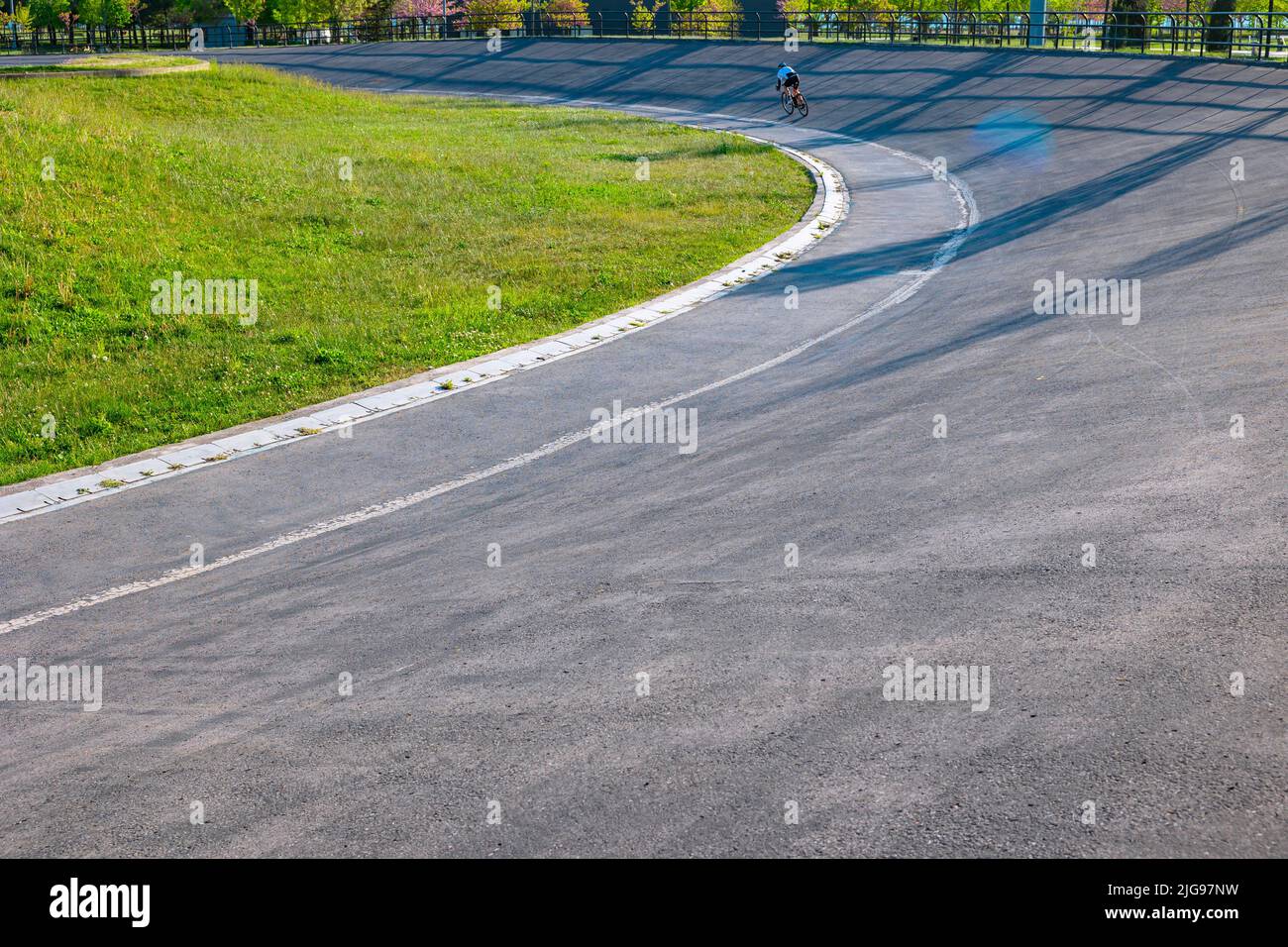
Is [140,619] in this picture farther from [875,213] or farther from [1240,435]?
[875,213]

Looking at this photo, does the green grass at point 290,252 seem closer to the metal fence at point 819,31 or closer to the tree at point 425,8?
the metal fence at point 819,31

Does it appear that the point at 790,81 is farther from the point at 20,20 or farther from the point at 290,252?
the point at 20,20

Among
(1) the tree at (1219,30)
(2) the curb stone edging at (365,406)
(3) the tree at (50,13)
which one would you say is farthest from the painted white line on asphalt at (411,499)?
(3) the tree at (50,13)

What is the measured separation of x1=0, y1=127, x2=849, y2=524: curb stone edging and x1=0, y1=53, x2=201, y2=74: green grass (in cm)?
2861

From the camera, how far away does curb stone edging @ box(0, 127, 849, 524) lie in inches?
412

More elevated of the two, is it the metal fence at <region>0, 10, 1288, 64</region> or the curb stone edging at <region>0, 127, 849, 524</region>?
the metal fence at <region>0, 10, 1288, 64</region>

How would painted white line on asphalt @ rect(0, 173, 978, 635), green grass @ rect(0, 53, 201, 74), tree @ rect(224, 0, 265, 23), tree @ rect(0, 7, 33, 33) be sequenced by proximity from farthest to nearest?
tree @ rect(0, 7, 33, 33), tree @ rect(224, 0, 265, 23), green grass @ rect(0, 53, 201, 74), painted white line on asphalt @ rect(0, 173, 978, 635)

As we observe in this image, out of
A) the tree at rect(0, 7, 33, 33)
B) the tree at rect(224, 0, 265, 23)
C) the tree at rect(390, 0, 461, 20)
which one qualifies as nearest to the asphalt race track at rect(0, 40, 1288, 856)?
the tree at rect(224, 0, 265, 23)

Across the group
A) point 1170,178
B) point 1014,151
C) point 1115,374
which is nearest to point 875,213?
point 1170,178

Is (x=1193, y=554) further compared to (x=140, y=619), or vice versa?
(x=140, y=619)

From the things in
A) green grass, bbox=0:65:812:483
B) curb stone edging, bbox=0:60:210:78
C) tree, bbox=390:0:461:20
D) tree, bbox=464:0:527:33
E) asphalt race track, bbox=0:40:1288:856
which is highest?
tree, bbox=390:0:461:20

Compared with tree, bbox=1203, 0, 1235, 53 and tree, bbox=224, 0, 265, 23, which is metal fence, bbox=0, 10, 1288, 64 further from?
tree, bbox=224, 0, 265, 23
